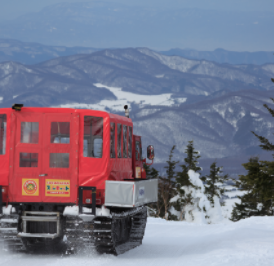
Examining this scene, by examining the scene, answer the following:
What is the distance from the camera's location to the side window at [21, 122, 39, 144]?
36.4ft

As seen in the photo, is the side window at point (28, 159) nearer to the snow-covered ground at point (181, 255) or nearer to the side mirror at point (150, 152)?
the snow-covered ground at point (181, 255)

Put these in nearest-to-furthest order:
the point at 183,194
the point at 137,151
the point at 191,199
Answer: the point at 137,151 → the point at 183,194 → the point at 191,199

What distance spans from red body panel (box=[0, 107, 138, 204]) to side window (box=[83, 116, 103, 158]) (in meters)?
0.09

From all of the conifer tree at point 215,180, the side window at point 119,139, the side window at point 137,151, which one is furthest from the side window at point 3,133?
the conifer tree at point 215,180

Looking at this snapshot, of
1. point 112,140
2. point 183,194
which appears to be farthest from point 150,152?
point 183,194

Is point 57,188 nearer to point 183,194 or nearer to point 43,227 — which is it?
point 43,227

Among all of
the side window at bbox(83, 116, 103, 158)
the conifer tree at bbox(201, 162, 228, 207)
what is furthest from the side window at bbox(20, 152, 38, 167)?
the conifer tree at bbox(201, 162, 228, 207)

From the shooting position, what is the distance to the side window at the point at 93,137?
438 inches

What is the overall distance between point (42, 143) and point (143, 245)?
4.63 m

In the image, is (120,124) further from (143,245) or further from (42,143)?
(143,245)

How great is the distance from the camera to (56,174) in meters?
11.0

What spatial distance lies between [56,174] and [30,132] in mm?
1100

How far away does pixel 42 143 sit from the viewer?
11062 mm

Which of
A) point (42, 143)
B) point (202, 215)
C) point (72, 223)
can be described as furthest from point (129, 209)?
point (202, 215)
